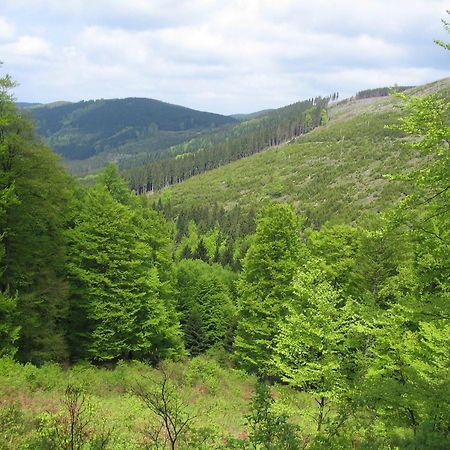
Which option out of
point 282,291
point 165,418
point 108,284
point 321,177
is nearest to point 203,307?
point 282,291

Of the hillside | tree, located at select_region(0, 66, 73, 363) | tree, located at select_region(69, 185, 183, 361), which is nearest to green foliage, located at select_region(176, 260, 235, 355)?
tree, located at select_region(69, 185, 183, 361)

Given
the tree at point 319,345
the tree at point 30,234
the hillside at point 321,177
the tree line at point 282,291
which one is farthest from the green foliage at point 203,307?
the hillside at point 321,177

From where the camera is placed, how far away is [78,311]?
23.0m

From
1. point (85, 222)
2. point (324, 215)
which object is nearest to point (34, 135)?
point (85, 222)

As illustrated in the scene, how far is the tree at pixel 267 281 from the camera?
76.2 feet

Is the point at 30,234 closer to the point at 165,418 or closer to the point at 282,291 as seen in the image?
the point at 282,291

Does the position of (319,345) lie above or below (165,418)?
below

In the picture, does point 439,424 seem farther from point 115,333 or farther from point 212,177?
point 212,177

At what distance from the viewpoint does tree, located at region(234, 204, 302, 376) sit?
2322cm

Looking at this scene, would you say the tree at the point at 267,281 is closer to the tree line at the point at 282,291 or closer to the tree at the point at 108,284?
the tree line at the point at 282,291

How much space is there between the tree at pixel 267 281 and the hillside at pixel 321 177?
72.8 m

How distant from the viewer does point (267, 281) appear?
23.6m

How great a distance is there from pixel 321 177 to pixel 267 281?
12502 centimetres

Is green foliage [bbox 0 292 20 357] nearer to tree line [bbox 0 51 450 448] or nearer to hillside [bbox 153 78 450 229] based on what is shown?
tree line [bbox 0 51 450 448]
